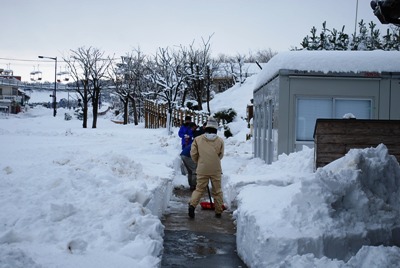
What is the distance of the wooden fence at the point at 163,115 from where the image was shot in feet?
118

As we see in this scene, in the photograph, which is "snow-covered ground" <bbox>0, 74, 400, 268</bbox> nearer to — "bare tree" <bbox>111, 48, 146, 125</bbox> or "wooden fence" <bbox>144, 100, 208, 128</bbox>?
"wooden fence" <bbox>144, 100, 208, 128</bbox>

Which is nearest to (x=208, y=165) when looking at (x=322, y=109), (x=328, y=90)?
(x=322, y=109)

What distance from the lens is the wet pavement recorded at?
671cm

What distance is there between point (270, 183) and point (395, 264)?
5305 mm

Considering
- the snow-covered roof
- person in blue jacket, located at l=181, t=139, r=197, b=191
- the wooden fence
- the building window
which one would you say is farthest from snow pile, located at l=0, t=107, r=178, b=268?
the wooden fence

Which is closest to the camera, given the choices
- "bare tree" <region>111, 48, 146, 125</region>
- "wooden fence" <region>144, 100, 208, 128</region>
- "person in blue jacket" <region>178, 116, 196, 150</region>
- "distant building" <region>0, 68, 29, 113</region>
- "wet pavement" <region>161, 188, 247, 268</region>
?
"wet pavement" <region>161, 188, 247, 268</region>

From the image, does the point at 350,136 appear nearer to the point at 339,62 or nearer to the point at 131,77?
the point at 339,62

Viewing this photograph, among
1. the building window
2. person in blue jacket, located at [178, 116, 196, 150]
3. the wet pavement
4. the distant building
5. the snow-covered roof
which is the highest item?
the distant building

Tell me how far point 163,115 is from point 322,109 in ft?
94.0

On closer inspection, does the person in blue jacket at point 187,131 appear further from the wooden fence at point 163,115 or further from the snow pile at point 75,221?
the wooden fence at point 163,115

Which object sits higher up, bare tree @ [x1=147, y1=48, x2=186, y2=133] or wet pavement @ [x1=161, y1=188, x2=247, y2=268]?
bare tree @ [x1=147, y1=48, x2=186, y2=133]

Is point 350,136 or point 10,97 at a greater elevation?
point 10,97

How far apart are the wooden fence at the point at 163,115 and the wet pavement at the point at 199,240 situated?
25.4m

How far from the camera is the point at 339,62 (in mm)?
13094
